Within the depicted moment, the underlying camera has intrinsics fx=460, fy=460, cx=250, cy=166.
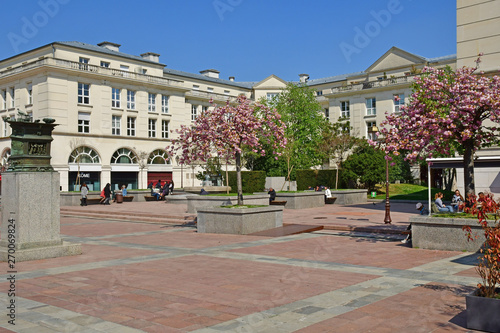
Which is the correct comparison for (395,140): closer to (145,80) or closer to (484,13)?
(484,13)

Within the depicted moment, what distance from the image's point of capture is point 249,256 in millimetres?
11258

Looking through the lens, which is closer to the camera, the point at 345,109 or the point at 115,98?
the point at 115,98

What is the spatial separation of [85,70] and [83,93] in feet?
7.94

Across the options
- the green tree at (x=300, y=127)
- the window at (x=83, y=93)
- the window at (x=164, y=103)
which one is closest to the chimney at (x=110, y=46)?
the window at (x=164, y=103)

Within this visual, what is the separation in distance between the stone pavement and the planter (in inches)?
9.9

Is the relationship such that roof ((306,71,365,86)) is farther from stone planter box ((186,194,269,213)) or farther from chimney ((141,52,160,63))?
stone planter box ((186,194,269,213))

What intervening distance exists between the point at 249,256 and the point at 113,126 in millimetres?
43816

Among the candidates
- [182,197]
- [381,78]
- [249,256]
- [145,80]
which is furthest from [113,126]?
[249,256]

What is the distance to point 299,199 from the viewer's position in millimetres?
29656

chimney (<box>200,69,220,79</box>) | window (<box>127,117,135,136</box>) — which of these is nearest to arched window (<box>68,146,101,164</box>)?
window (<box>127,117,135,136</box>)

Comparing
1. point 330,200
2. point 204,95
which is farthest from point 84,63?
point 330,200

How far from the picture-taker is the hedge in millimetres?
45844

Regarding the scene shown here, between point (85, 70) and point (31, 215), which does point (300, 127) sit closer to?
point (85, 70)

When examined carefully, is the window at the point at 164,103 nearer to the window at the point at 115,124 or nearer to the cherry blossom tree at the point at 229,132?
the window at the point at 115,124
